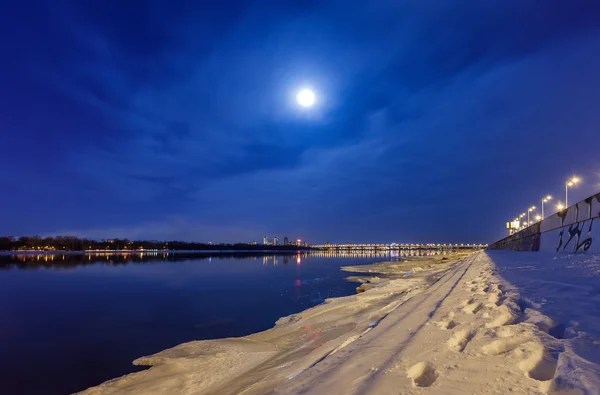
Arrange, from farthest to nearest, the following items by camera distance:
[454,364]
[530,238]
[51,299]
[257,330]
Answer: [530,238]
[51,299]
[257,330]
[454,364]

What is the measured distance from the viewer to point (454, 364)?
3.57 metres

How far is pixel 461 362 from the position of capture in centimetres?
359

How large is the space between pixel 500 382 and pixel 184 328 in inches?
531

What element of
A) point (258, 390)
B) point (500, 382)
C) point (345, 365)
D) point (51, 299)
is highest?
point (500, 382)

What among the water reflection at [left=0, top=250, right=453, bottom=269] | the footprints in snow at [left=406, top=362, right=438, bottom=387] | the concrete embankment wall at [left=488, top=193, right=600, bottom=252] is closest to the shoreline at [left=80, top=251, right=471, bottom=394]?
the footprints in snow at [left=406, top=362, right=438, bottom=387]

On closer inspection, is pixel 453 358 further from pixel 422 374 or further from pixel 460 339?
pixel 460 339

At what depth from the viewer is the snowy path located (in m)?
2.95

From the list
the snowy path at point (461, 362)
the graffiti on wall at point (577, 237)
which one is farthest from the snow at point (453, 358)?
the graffiti on wall at point (577, 237)

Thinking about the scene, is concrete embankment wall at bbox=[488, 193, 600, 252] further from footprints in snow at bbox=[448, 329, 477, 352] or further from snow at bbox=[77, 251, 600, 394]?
footprints in snow at bbox=[448, 329, 477, 352]

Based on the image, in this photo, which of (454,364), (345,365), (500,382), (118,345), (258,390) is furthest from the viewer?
(118,345)

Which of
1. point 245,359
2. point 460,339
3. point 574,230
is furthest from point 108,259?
point 460,339

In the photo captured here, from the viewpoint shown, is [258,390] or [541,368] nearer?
[541,368]

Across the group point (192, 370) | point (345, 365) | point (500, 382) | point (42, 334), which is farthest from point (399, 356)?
point (42, 334)

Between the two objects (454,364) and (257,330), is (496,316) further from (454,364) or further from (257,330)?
(257,330)
